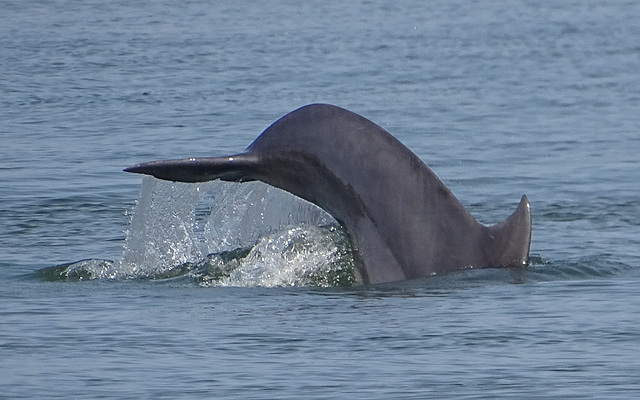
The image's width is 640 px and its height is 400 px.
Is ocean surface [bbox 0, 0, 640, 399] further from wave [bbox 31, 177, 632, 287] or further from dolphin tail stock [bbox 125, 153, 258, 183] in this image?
dolphin tail stock [bbox 125, 153, 258, 183]

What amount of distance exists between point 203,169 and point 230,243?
10.7 ft

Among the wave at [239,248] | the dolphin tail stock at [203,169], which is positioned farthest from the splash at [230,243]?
the dolphin tail stock at [203,169]

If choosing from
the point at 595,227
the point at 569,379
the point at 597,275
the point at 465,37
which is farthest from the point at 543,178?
the point at 465,37

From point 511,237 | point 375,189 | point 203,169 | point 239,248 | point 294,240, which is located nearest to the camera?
point 203,169

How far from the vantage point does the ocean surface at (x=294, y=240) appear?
12039mm

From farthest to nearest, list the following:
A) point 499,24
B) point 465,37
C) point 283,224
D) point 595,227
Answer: point 499,24
point 465,37
point 595,227
point 283,224

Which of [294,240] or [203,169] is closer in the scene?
[203,169]

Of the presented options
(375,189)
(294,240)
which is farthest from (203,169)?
(294,240)

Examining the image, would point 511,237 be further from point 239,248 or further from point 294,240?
point 239,248

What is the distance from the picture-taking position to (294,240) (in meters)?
16.1

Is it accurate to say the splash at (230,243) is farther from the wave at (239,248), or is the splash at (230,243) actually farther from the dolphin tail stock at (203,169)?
the dolphin tail stock at (203,169)

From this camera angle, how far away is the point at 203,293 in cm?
1527

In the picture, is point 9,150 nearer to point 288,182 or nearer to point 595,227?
point 595,227

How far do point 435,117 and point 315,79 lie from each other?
766 cm
